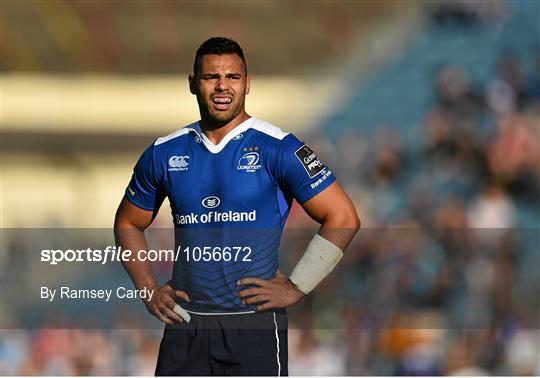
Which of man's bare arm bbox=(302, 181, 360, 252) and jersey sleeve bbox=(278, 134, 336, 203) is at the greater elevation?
jersey sleeve bbox=(278, 134, 336, 203)

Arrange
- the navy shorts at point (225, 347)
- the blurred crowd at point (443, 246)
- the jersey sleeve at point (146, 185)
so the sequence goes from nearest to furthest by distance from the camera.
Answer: the navy shorts at point (225, 347) < the jersey sleeve at point (146, 185) < the blurred crowd at point (443, 246)

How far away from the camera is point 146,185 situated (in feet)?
16.0

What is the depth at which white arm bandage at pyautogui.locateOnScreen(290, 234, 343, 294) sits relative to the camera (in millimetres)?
4758

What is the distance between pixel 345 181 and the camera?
9680mm

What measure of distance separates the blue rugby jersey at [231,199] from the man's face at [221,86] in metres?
0.10

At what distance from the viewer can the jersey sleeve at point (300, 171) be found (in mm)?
4664

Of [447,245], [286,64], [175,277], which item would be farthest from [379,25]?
[175,277]

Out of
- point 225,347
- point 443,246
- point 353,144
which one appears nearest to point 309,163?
point 225,347

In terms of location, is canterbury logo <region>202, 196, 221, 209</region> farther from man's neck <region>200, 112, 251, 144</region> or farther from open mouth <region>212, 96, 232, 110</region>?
open mouth <region>212, 96, 232, 110</region>

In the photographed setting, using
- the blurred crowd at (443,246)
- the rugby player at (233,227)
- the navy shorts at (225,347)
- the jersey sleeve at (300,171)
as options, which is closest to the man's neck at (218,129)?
the rugby player at (233,227)

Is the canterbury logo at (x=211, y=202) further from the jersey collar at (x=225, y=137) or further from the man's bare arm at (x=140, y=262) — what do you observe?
the man's bare arm at (x=140, y=262)

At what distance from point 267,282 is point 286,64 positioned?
7.60 m

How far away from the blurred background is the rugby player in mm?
1489

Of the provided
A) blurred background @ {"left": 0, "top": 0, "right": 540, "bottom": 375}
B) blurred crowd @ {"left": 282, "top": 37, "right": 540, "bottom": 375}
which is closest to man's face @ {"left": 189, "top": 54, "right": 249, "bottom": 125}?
blurred background @ {"left": 0, "top": 0, "right": 540, "bottom": 375}
